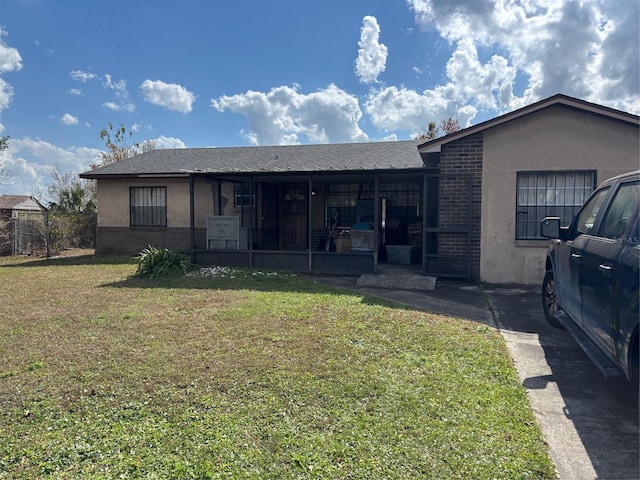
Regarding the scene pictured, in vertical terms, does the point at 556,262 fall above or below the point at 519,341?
above

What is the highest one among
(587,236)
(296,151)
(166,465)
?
(296,151)

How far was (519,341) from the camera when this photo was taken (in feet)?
17.0

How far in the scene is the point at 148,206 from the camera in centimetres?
1491

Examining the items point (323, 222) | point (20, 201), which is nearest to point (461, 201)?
point (323, 222)

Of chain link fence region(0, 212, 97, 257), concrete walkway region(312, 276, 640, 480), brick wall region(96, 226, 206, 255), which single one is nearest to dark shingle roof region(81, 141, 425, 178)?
brick wall region(96, 226, 206, 255)

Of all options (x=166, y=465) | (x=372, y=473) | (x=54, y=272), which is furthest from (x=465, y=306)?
(x=54, y=272)

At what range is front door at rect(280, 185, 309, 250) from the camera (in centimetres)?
1514

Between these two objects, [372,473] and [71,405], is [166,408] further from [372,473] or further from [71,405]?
[372,473]

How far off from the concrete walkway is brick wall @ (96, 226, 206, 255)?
384 inches

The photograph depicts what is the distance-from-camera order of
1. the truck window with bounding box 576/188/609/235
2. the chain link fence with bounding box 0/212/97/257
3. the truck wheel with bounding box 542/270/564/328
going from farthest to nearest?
the chain link fence with bounding box 0/212/97/257
the truck wheel with bounding box 542/270/564/328
the truck window with bounding box 576/188/609/235

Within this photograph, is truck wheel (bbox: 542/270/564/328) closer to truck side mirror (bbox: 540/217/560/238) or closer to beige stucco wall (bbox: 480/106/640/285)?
truck side mirror (bbox: 540/217/560/238)

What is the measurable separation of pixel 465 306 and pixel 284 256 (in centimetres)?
531

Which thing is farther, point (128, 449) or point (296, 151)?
point (296, 151)

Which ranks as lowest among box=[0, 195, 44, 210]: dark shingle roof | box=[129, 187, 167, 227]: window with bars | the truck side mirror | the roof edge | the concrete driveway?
the concrete driveway
